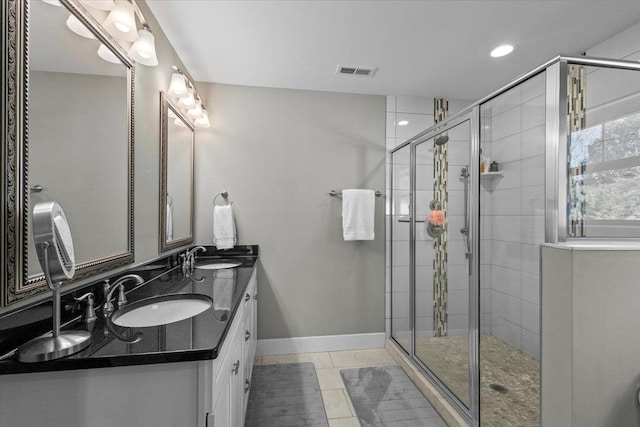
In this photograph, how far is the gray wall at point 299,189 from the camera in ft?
8.64

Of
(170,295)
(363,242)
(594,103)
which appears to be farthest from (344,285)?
(594,103)

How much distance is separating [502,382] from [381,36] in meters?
2.17

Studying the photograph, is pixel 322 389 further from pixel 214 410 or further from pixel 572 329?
pixel 572 329

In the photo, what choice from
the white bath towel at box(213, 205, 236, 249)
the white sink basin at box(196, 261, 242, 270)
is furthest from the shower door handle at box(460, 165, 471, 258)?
the white bath towel at box(213, 205, 236, 249)

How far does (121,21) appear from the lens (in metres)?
1.28

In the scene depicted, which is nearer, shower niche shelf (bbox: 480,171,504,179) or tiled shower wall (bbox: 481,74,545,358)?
tiled shower wall (bbox: 481,74,545,358)

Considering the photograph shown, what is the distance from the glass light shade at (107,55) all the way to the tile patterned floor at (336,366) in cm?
225

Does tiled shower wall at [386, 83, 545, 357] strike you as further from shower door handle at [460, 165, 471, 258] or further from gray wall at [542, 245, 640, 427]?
gray wall at [542, 245, 640, 427]

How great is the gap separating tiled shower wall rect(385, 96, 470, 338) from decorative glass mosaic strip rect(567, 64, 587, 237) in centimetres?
69

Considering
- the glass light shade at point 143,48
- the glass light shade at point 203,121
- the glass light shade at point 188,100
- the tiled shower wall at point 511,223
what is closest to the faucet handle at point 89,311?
the glass light shade at point 143,48

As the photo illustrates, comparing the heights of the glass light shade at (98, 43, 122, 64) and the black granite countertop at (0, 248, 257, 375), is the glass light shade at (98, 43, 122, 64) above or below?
above

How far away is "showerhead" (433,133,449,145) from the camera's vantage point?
2021 millimetres

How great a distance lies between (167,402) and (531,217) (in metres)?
1.68

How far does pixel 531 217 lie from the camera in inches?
57.1
